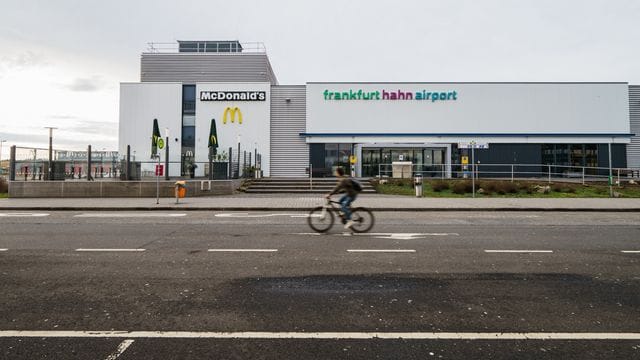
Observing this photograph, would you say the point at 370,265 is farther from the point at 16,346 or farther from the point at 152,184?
the point at 152,184

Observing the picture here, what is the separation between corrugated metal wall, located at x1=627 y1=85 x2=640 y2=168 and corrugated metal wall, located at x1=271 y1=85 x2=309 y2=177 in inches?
1175

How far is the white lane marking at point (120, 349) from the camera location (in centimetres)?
312

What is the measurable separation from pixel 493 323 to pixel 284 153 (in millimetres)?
31951

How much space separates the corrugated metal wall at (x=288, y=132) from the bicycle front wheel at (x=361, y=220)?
2502 centimetres

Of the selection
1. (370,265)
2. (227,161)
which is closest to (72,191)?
(227,161)

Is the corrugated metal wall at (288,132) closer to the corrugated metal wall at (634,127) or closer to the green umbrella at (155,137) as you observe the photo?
the green umbrella at (155,137)

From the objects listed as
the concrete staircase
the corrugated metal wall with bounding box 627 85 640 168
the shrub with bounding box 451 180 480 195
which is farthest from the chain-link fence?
the corrugated metal wall with bounding box 627 85 640 168

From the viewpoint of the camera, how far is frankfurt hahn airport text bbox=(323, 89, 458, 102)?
34.7m

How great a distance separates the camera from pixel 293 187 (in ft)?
80.7

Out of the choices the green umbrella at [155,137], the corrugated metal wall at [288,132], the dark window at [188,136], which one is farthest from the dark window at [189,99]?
the green umbrella at [155,137]

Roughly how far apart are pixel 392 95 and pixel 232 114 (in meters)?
14.5

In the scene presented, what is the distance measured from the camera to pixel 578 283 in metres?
5.23

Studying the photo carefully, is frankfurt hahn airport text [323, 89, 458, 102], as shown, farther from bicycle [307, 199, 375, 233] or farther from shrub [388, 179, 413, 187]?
bicycle [307, 199, 375, 233]

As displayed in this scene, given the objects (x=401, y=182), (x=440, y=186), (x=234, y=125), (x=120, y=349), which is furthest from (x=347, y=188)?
(x=234, y=125)
